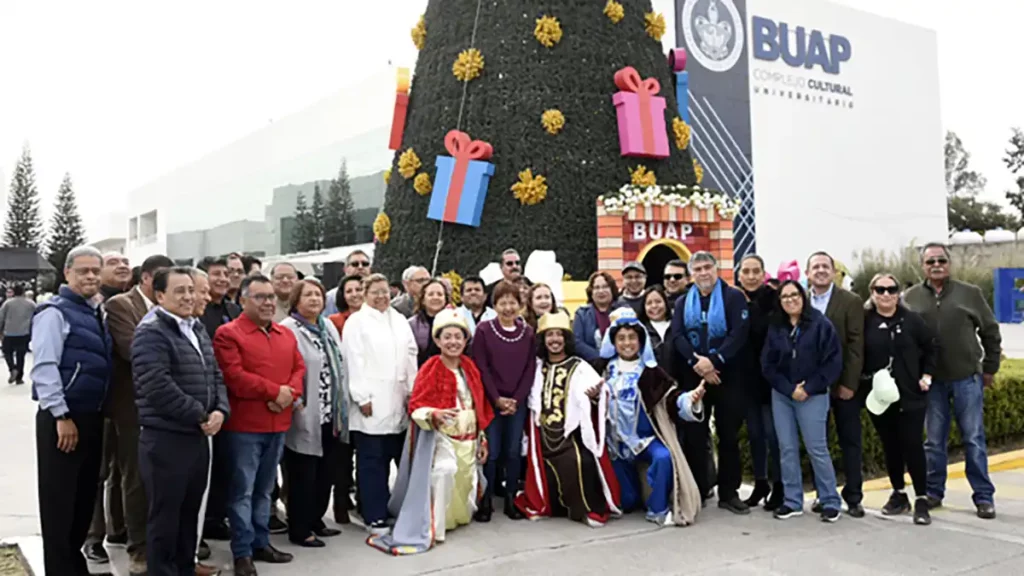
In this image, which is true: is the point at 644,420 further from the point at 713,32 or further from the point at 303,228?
the point at 303,228

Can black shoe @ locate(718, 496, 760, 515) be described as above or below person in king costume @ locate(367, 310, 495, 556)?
below

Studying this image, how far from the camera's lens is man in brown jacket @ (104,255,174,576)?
159 inches

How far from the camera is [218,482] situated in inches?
170

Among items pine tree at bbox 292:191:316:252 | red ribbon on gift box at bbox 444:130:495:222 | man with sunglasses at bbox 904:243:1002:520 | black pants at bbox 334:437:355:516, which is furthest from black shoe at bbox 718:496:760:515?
pine tree at bbox 292:191:316:252

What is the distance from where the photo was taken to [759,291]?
532cm

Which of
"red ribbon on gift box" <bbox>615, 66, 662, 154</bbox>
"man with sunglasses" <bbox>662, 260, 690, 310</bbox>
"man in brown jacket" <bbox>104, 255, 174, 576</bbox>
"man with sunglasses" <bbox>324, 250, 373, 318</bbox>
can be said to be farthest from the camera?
"red ribbon on gift box" <bbox>615, 66, 662, 154</bbox>

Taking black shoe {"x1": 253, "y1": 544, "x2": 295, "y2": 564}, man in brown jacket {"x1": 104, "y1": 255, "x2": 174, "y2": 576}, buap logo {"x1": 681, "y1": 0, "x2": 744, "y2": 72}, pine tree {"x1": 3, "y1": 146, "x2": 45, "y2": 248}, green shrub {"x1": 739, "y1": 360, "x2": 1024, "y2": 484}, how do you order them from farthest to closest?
pine tree {"x1": 3, "y1": 146, "x2": 45, "y2": 248} → buap logo {"x1": 681, "y1": 0, "x2": 744, "y2": 72} → green shrub {"x1": 739, "y1": 360, "x2": 1024, "y2": 484} → black shoe {"x1": 253, "y1": 544, "x2": 295, "y2": 564} → man in brown jacket {"x1": 104, "y1": 255, "x2": 174, "y2": 576}

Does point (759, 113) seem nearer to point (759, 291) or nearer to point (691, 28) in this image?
point (691, 28)

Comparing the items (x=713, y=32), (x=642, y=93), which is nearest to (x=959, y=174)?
(x=713, y=32)

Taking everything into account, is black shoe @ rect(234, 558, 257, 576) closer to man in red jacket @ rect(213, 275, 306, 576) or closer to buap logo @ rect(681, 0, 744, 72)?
man in red jacket @ rect(213, 275, 306, 576)

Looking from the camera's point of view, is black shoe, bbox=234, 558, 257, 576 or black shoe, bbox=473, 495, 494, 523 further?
black shoe, bbox=473, 495, 494, 523

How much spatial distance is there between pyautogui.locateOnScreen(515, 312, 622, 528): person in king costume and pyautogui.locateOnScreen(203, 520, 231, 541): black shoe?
5.87 ft

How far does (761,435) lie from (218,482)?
3.38 m

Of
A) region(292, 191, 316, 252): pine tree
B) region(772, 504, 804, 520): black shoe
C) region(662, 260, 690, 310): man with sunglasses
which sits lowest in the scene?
region(772, 504, 804, 520): black shoe
